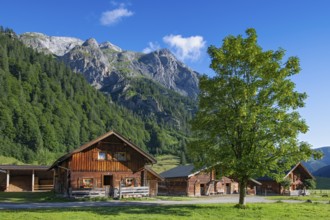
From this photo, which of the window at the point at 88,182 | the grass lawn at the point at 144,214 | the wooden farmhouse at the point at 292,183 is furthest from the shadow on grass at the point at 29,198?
the wooden farmhouse at the point at 292,183

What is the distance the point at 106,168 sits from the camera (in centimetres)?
5056

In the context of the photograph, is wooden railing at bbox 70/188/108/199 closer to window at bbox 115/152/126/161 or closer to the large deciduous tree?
window at bbox 115/152/126/161

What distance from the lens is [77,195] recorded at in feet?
152

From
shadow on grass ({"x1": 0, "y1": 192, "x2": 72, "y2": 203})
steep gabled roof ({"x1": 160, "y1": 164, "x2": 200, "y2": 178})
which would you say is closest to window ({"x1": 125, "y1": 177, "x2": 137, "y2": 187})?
shadow on grass ({"x1": 0, "y1": 192, "x2": 72, "y2": 203})

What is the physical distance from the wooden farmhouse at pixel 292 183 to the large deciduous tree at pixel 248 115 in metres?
47.9

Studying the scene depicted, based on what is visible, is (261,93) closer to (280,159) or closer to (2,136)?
(280,159)

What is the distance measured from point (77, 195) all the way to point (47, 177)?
103 ft

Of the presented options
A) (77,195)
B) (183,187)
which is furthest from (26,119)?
(77,195)

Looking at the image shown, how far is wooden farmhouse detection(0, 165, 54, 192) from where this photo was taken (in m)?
65.4

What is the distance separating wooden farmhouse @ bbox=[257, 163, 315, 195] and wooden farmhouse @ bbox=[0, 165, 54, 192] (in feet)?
147

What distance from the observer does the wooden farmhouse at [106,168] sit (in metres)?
48.2

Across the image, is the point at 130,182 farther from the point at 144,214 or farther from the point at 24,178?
the point at 24,178

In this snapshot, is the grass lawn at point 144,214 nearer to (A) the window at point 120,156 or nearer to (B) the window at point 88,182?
(B) the window at point 88,182

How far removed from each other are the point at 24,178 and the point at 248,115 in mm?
53111
